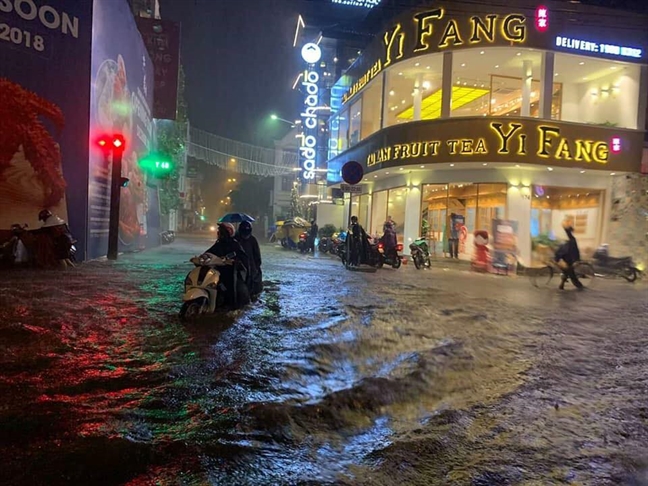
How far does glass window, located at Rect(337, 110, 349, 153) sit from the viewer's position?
101 ft

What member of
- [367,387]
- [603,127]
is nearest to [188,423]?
[367,387]

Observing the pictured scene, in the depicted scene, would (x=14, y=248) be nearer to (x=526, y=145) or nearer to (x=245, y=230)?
(x=245, y=230)

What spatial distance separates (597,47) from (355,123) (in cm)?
1353

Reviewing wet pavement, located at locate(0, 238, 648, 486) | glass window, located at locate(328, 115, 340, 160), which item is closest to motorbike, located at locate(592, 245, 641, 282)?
wet pavement, located at locate(0, 238, 648, 486)

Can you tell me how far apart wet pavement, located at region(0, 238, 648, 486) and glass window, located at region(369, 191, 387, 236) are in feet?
57.7

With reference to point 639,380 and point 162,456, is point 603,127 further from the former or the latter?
point 162,456

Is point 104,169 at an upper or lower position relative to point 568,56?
lower

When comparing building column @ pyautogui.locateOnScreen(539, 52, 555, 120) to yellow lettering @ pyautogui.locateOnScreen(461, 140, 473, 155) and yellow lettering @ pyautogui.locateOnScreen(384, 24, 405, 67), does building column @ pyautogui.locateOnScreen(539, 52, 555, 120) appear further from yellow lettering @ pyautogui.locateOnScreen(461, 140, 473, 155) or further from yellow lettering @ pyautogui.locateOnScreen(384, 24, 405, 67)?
yellow lettering @ pyautogui.locateOnScreen(384, 24, 405, 67)

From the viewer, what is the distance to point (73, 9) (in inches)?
503

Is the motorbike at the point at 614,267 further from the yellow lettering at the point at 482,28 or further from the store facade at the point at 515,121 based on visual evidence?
the yellow lettering at the point at 482,28

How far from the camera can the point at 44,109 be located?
12469 mm

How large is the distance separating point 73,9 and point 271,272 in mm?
8825

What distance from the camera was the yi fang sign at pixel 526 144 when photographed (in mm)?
18234

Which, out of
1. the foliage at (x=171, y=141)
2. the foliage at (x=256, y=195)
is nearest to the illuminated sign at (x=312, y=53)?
the foliage at (x=171, y=141)
